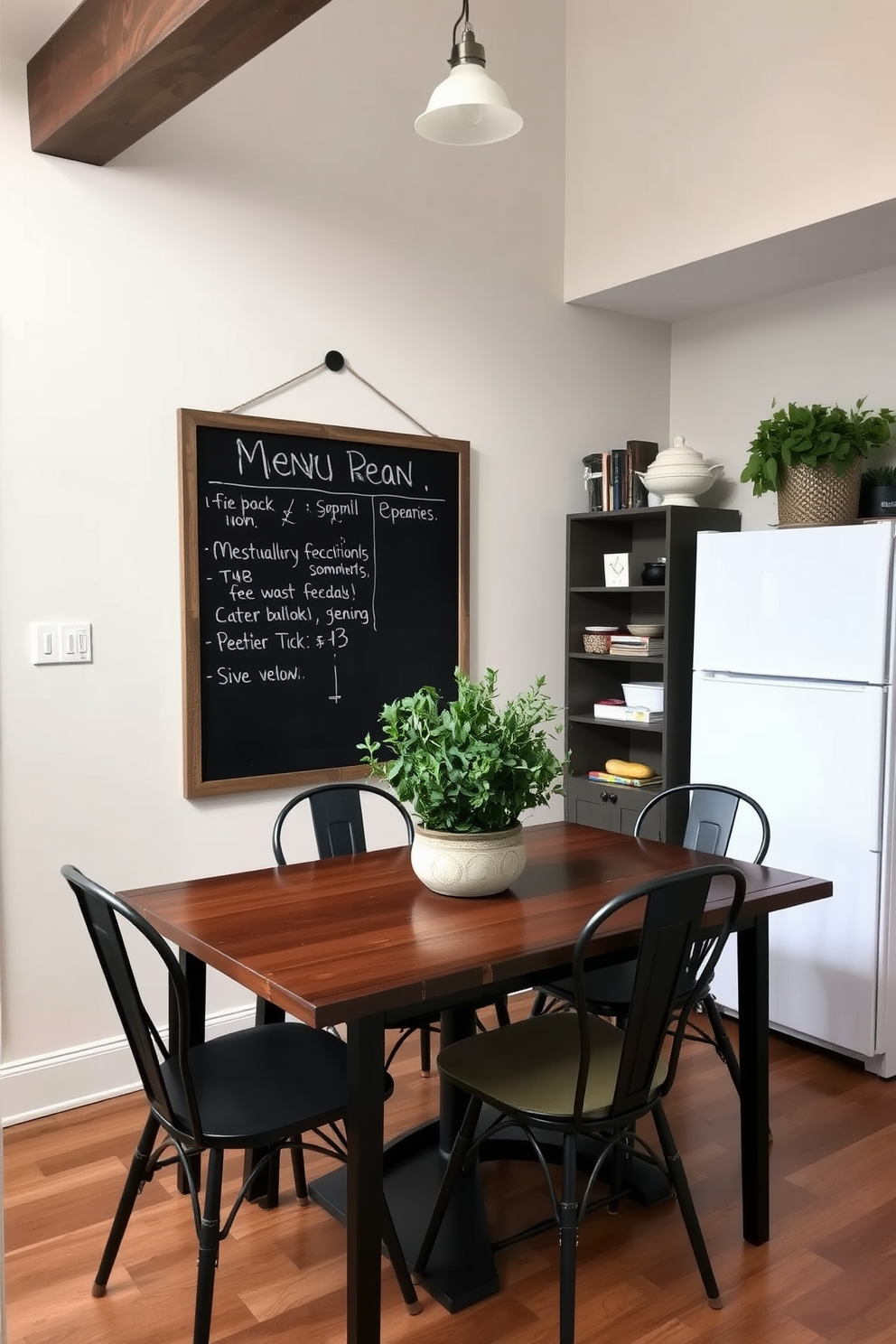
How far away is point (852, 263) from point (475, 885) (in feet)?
8.18

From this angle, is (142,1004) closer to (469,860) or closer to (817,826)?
(469,860)

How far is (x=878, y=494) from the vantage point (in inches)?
131

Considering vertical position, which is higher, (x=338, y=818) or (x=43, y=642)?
(x=43, y=642)

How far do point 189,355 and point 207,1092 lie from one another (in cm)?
197

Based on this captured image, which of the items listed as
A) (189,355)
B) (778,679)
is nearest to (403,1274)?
(778,679)

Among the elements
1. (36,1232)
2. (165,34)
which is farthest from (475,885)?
(165,34)

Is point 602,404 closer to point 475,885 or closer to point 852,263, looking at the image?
point 852,263

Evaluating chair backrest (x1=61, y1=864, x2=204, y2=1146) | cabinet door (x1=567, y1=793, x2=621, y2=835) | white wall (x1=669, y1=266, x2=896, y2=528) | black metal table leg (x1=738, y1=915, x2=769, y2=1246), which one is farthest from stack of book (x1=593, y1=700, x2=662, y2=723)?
chair backrest (x1=61, y1=864, x2=204, y2=1146)

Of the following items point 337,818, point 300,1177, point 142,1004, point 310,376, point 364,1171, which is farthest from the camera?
point 310,376

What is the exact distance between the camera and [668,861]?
2451mm

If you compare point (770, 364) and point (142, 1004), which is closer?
point (142, 1004)

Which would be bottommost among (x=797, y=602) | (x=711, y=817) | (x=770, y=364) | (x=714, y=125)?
(x=711, y=817)

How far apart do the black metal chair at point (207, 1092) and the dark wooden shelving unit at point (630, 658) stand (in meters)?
1.72

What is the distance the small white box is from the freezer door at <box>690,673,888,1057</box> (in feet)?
1.27
